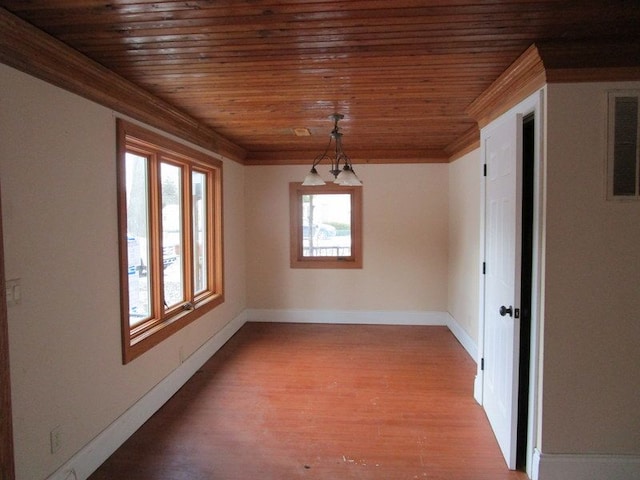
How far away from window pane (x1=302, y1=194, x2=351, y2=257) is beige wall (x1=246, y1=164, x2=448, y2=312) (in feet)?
0.84

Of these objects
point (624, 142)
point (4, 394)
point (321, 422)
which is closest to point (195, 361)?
point (321, 422)

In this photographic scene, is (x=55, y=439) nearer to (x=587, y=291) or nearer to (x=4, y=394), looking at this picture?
(x=4, y=394)

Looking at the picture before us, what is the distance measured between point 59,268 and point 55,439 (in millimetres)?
893

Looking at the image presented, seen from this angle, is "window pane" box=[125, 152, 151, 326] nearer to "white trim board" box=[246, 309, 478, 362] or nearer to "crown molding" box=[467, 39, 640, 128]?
"white trim board" box=[246, 309, 478, 362]

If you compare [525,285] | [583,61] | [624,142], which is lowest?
[525,285]

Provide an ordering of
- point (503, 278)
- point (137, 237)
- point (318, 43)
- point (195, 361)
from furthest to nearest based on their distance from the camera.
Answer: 1. point (195, 361)
2. point (137, 237)
3. point (503, 278)
4. point (318, 43)

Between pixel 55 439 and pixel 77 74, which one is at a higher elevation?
pixel 77 74

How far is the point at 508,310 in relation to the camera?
2283mm

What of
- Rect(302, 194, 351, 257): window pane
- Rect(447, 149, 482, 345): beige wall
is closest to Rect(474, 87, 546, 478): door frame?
Rect(447, 149, 482, 345): beige wall

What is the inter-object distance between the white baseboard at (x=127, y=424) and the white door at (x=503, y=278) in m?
2.50

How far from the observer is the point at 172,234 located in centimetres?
356

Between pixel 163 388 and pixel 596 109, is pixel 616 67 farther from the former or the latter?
pixel 163 388

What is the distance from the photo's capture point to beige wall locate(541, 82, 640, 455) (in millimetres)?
2002

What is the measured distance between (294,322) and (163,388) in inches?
97.8
